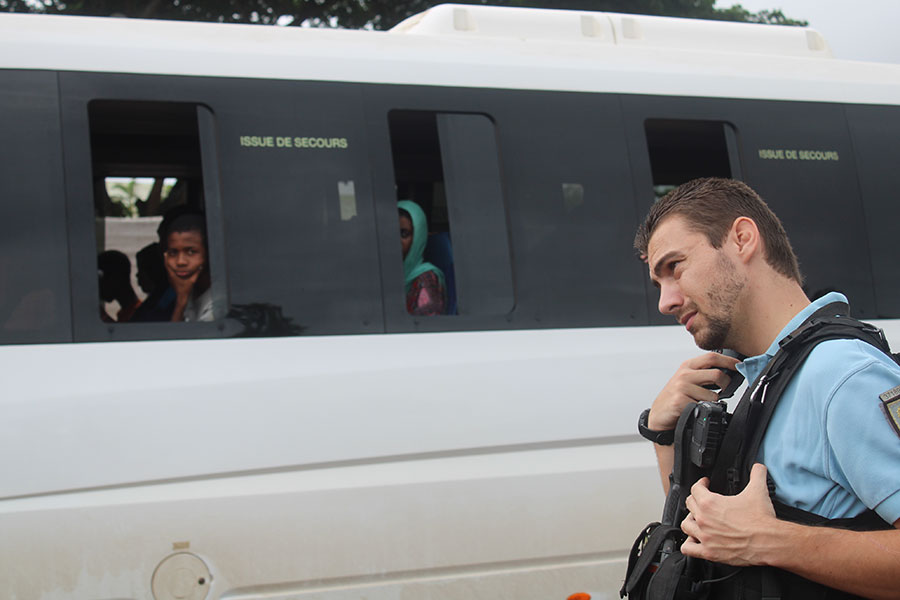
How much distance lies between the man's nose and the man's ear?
0.47 ft

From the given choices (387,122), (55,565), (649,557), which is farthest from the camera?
(387,122)

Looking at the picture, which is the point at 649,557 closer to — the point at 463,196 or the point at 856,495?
the point at 856,495

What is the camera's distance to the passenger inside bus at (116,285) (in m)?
3.25

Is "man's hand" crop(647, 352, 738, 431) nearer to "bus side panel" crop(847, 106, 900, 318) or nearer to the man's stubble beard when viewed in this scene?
the man's stubble beard

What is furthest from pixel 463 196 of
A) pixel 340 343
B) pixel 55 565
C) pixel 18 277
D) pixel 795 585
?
pixel 795 585

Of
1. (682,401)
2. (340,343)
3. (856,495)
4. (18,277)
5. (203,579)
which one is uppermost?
A: (18,277)

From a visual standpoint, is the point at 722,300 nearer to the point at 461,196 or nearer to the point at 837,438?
the point at 837,438

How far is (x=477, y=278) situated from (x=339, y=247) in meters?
0.54

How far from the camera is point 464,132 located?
3664mm

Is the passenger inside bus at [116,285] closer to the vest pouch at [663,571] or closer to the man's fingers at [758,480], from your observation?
the vest pouch at [663,571]

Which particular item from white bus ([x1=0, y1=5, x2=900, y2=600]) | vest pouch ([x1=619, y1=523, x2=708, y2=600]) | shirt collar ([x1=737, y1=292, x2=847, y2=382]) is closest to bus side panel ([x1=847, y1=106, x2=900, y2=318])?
white bus ([x1=0, y1=5, x2=900, y2=600])

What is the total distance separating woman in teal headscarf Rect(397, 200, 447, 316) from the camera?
353 cm

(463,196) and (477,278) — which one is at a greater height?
(463,196)

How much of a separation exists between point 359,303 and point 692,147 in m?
1.77
